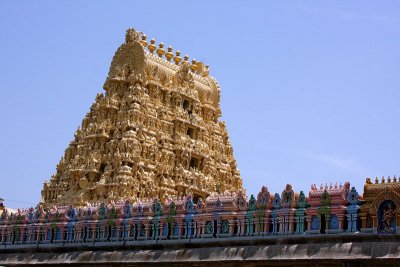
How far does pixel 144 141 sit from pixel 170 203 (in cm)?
1251

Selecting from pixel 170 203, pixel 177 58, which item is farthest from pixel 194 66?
pixel 170 203

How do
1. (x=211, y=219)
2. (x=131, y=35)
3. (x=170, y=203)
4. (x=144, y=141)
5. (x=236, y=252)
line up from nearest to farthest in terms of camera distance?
(x=236, y=252) < (x=211, y=219) < (x=170, y=203) < (x=144, y=141) < (x=131, y=35)

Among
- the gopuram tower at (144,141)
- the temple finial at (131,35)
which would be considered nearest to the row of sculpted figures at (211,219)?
the gopuram tower at (144,141)

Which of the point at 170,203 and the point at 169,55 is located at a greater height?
the point at 169,55

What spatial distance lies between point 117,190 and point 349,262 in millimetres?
19416

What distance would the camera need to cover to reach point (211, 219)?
99.6 feet

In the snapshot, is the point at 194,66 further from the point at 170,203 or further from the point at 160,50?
the point at 170,203

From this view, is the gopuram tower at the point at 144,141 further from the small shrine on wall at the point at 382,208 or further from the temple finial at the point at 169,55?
the small shrine on wall at the point at 382,208

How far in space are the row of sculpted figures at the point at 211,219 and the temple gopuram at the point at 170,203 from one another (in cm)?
4

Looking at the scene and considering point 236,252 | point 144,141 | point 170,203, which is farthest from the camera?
point 144,141

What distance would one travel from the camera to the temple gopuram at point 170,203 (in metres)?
26.0

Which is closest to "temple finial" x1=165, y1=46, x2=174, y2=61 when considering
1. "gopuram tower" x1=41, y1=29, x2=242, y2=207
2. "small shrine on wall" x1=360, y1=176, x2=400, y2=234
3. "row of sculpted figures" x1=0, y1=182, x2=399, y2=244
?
"gopuram tower" x1=41, y1=29, x2=242, y2=207

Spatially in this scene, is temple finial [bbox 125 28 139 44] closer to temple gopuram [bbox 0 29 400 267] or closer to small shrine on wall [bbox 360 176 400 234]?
temple gopuram [bbox 0 29 400 267]

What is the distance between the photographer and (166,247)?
31.4 metres
